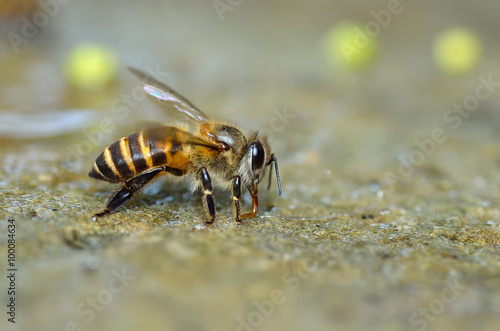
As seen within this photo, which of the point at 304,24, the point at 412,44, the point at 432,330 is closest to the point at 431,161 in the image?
the point at 432,330

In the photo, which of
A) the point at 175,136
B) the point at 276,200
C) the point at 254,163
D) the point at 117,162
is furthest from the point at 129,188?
the point at 276,200

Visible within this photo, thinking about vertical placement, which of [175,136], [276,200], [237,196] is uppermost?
[175,136]

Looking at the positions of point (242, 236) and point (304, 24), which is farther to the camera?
point (304, 24)

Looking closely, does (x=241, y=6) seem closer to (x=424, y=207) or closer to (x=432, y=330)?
(x=424, y=207)

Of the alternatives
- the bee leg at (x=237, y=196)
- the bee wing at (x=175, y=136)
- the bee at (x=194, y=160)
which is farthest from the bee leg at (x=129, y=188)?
the bee leg at (x=237, y=196)

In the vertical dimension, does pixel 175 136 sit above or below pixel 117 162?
above

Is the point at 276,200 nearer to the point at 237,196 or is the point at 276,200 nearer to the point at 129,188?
the point at 237,196

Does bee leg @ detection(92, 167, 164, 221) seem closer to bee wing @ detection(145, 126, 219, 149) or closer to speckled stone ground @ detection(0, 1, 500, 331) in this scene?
speckled stone ground @ detection(0, 1, 500, 331)
